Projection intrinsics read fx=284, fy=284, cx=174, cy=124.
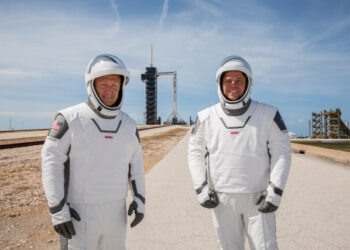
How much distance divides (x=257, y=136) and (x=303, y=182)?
20.1 ft

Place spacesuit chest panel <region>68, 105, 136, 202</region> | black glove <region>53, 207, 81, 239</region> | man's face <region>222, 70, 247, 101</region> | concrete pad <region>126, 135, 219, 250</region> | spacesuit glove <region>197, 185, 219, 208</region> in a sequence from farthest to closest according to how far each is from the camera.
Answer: concrete pad <region>126, 135, 219, 250</region> < man's face <region>222, 70, 247, 101</region> < spacesuit glove <region>197, 185, 219, 208</region> < spacesuit chest panel <region>68, 105, 136, 202</region> < black glove <region>53, 207, 81, 239</region>

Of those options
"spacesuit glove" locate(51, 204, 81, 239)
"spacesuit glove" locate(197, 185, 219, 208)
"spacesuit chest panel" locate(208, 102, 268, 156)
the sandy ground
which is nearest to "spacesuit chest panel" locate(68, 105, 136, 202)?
"spacesuit glove" locate(51, 204, 81, 239)

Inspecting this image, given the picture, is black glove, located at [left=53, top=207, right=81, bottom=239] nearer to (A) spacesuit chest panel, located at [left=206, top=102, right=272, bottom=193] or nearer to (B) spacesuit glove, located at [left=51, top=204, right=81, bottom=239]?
(B) spacesuit glove, located at [left=51, top=204, right=81, bottom=239]

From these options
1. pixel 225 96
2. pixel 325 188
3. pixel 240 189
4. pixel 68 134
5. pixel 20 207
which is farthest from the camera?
pixel 325 188

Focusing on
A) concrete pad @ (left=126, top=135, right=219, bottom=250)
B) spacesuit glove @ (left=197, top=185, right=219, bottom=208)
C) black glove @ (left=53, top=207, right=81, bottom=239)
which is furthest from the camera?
concrete pad @ (left=126, top=135, right=219, bottom=250)

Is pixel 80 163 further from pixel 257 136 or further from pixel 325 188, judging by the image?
pixel 325 188

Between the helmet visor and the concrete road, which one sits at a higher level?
the helmet visor

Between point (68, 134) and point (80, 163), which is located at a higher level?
point (68, 134)

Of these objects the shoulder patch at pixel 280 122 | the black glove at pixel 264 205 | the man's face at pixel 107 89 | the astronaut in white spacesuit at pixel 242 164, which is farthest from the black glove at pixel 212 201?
the man's face at pixel 107 89

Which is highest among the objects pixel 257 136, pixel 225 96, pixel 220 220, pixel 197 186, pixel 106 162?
pixel 225 96

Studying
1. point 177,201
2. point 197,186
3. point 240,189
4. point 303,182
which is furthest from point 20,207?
point 303,182

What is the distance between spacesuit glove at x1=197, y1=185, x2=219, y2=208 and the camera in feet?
8.85

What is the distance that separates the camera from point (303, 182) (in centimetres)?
795

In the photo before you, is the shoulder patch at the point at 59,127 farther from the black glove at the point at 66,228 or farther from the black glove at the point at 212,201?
the black glove at the point at 212,201
